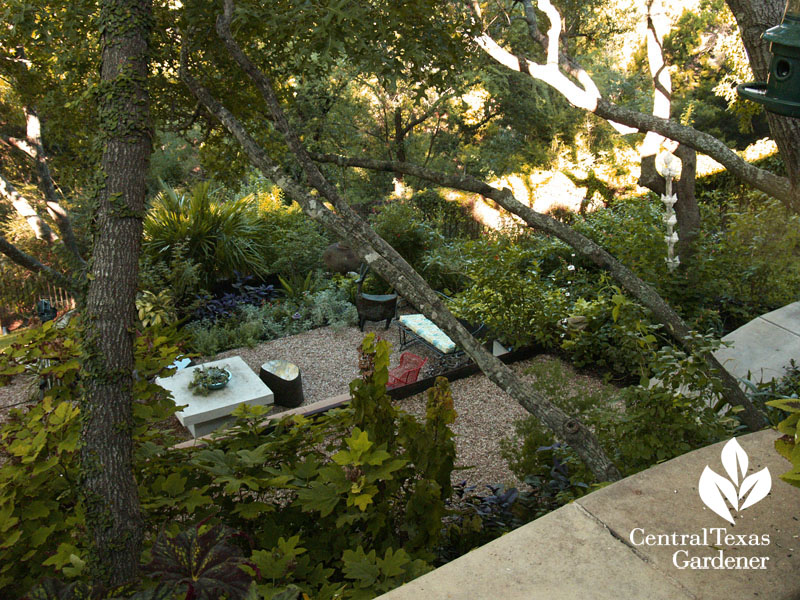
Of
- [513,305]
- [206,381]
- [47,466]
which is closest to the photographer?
[47,466]

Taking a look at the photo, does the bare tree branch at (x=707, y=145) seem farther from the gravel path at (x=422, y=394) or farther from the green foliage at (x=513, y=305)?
the green foliage at (x=513, y=305)

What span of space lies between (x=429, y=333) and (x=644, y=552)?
4.51 metres

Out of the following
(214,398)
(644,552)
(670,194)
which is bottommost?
(214,398)

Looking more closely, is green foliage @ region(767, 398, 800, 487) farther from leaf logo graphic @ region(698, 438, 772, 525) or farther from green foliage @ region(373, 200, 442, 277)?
green foliage @ region(373, 200, 442, 277)

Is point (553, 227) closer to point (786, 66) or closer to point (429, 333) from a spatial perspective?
point (786, 66)

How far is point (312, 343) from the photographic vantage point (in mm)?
6629

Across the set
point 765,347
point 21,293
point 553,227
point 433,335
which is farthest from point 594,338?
point 21,293

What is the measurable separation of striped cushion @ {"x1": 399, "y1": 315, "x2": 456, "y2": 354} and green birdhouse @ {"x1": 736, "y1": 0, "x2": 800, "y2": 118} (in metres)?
4.10

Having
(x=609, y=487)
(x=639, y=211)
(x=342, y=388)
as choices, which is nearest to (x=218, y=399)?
(x=342, y=388)

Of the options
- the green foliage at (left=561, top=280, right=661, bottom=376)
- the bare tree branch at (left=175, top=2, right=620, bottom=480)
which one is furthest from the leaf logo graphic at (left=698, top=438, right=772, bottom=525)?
the green foliage at (left=561, top=280, right=661, bottom=376)

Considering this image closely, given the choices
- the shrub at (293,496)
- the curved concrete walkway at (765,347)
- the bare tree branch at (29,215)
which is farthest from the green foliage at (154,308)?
the curved concrete walkway at (765,347)

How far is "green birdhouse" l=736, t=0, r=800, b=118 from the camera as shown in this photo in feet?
4.51

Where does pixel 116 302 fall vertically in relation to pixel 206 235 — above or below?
above

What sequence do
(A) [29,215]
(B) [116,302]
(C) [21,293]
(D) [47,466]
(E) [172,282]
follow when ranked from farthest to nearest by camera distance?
(C) [21,293] < (E) [172,282] < (A) [29,215] < (B) [116,302] < (D) [47,466]
